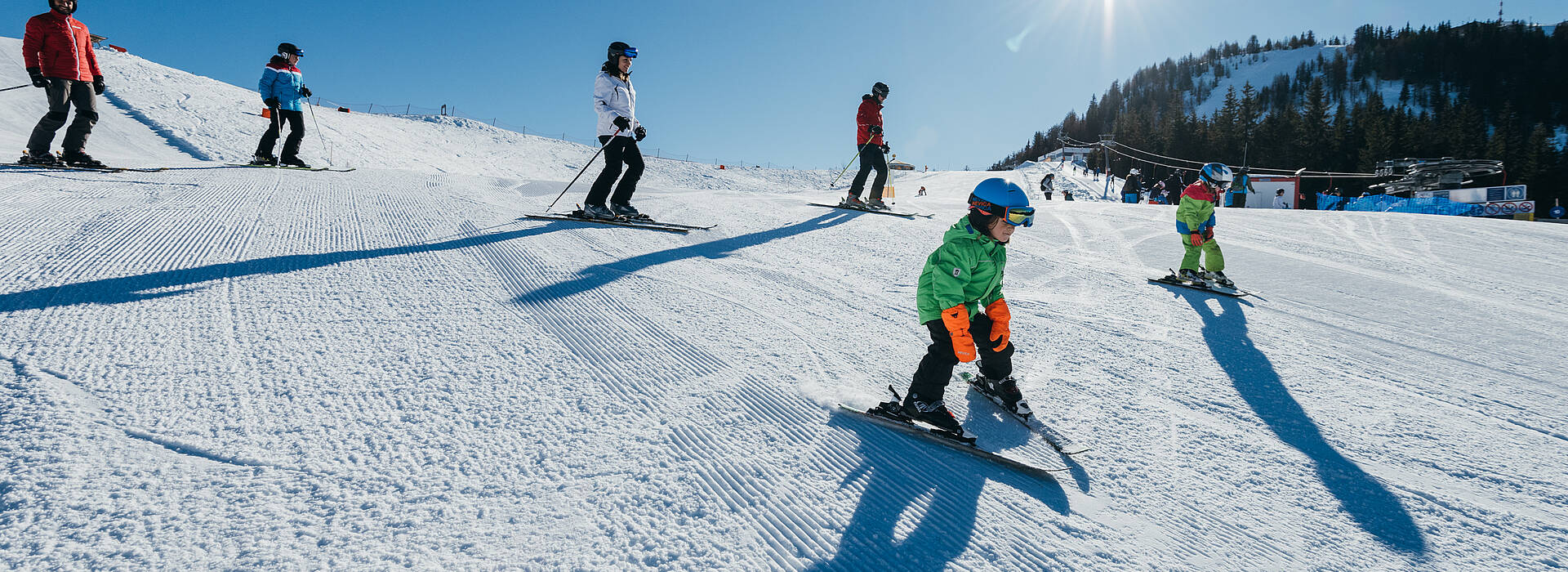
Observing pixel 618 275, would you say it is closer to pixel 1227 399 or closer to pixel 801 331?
pixel 801 331

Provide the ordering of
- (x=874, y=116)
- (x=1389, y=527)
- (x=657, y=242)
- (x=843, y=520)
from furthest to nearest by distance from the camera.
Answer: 1. (x=874, y=116)
2. (x=657, y=242)
3. (x=1389, y=527)
4. (x=843, y=520)

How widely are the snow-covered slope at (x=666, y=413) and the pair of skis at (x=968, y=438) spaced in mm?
57

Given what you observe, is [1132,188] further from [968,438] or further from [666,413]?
[666,413]

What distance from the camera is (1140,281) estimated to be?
616 cm

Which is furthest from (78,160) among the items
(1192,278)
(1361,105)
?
(1361,105)

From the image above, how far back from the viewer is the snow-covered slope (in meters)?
1.78

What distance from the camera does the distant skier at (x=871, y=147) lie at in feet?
31.2

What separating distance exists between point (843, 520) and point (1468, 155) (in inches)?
2732

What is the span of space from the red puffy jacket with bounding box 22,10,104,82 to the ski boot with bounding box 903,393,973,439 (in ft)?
32.6

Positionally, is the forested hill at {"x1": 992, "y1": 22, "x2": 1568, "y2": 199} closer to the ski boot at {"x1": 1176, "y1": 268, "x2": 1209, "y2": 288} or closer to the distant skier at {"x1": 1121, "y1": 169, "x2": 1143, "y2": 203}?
the distant skier at {"x1": 1121, "y1": 169, "x2": 1143, "y2": 203}

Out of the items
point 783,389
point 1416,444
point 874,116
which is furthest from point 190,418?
point 874,116

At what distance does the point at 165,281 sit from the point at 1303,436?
569cm

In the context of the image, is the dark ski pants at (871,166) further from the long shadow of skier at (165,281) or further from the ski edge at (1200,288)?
the long shadow of skier at (165,281)

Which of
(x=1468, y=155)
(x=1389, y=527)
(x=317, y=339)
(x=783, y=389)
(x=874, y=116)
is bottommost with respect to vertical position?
(x=1389, y=527)
